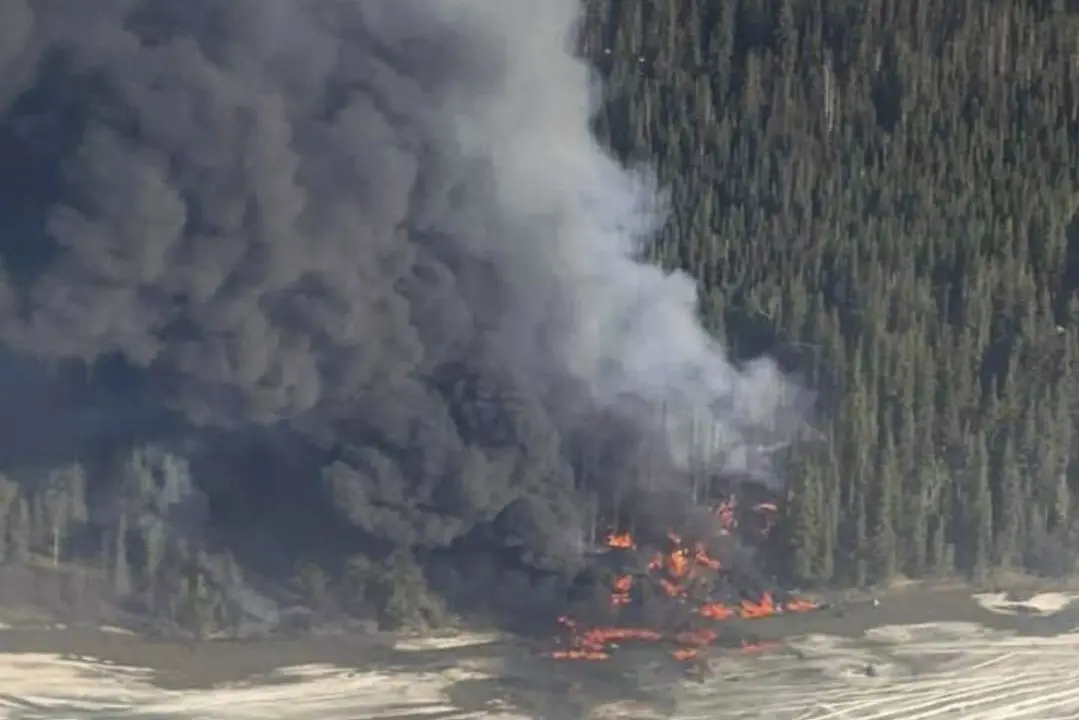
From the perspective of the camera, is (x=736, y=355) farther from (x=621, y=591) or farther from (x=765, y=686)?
(x=765, y=686)

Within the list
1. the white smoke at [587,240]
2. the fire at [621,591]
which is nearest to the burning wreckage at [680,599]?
the fire at [621,591]

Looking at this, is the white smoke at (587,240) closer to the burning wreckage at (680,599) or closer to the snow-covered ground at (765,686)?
the burning wreckage at (680,599)

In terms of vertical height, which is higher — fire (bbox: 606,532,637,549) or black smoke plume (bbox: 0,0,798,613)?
black smoke plume (bbox: 0,0,798,613)

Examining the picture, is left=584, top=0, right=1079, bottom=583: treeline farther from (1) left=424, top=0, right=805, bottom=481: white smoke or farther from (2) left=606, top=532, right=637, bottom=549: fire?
(2) left=606, top=532, right=637, bottom=549: fire

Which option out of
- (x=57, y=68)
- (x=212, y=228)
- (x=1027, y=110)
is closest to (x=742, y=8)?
(x=1027, y=110)

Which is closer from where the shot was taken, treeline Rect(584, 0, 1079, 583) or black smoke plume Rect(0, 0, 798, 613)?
black smoke plume Rect(0, 0, 798, 613)

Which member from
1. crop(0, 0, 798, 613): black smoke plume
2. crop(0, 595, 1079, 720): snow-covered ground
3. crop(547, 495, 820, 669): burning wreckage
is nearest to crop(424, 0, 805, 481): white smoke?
crop(0, 0, 798, 613): black smoke plume

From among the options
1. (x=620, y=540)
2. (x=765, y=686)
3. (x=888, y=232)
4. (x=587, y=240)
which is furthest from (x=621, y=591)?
(x=888, y=232)
